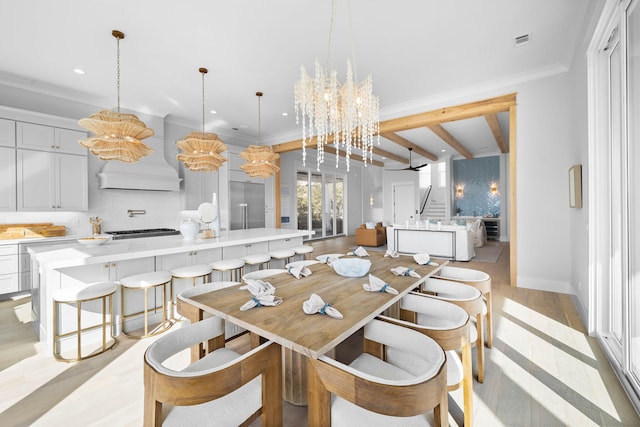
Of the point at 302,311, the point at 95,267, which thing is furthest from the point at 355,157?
the point at 302,311

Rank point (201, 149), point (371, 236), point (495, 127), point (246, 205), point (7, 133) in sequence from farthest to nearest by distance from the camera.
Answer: point (371, 236) → point (246, 205) → point (495, 127) → point (7, 133) → point (201, 149)

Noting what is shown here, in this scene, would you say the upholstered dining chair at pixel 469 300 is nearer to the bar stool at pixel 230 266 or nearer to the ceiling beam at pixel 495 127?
the bar stool at pixel 230 266

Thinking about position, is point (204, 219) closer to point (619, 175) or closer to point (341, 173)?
Result: point (619, 175)

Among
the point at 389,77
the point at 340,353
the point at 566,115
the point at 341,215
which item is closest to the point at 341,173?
the point at 341,215

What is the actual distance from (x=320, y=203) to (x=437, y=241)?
4.41 meters

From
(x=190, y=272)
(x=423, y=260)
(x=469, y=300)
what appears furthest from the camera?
(x=190, y=272)

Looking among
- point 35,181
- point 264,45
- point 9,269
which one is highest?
point 264,45

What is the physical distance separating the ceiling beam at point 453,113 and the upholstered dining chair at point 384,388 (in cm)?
444

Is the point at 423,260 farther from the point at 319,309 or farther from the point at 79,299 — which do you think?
the point at 79,299

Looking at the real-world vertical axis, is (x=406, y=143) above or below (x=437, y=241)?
above

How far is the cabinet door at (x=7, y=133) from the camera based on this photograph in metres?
3.82

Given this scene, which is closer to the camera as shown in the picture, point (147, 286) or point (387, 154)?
point (147, 286)

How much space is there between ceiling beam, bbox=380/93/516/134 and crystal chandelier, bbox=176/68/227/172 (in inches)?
130

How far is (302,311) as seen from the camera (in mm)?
1499
